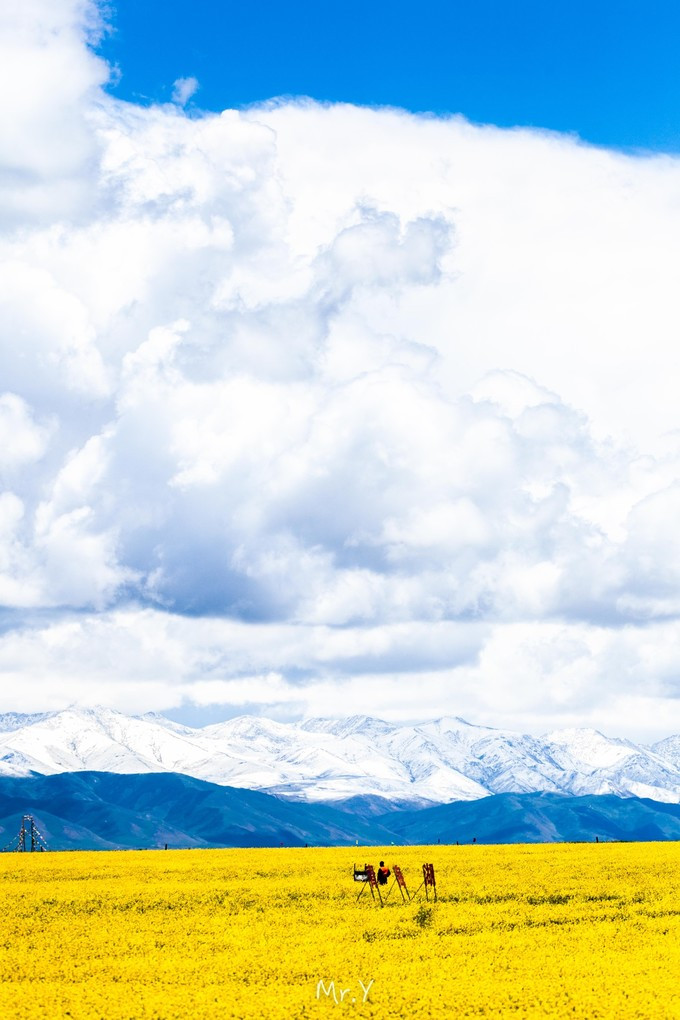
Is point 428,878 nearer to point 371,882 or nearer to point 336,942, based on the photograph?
point 371,882

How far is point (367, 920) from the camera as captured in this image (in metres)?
66.8

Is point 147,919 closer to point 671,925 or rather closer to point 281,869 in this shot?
point 281,869

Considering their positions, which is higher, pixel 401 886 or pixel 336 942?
pixel 401 886

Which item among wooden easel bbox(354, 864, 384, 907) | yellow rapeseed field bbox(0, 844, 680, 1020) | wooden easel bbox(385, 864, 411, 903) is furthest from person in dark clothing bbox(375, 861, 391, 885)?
yellow rapeseed field bbox(0, 844, 680, 1020)

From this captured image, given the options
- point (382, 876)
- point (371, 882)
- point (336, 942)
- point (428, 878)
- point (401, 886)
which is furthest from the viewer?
point (401, 886)

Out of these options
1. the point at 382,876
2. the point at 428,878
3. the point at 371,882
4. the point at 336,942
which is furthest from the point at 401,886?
the point at 336,942

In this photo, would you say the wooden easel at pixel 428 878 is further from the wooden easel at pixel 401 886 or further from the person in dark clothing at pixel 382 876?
the person in dark clothing at pixel 382 876

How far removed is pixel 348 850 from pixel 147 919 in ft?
160

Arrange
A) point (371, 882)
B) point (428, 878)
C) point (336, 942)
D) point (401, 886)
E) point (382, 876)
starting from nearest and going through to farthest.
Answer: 1. point (336, 942)
2. point (371, 882)
3. point (382, 876)
4. point (428, 878)
5. point (401, 886)

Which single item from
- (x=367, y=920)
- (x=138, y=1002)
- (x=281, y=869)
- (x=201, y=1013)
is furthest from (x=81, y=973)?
(x=281, y=869)

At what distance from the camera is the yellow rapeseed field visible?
47750 mm

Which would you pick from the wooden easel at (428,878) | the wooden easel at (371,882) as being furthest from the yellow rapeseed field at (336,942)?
the wooden easel at (428,878)

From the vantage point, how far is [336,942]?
198 feet

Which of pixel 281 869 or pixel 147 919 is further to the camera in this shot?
pixel 281 869
